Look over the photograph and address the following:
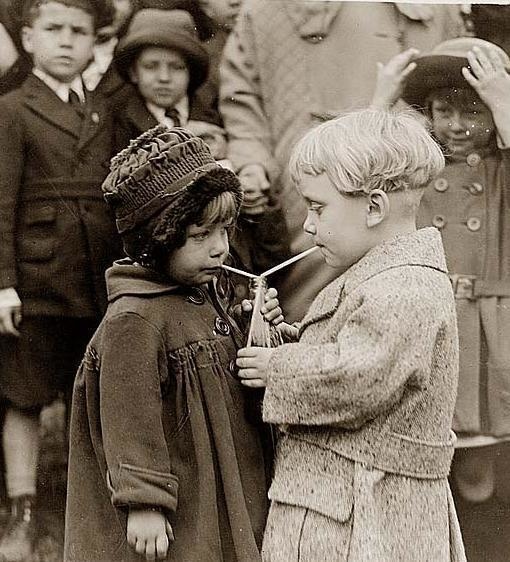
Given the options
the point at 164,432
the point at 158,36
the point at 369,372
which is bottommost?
the point at 164,432

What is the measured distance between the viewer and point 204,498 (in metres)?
2.12

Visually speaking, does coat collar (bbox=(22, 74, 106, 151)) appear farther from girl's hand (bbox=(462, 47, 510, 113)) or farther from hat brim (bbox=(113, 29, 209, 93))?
girl's hand (bbox=(462, 47, 510, 113))

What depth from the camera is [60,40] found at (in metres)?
2.51

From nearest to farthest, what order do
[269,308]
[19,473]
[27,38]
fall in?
1. [269,308]
2. [27,38]
3. [19,473]

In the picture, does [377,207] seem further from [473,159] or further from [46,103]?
[46,103]

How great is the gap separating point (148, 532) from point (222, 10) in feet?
4.68

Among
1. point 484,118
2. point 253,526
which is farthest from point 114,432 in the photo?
point 484,118

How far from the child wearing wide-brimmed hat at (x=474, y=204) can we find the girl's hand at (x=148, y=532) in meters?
1.04

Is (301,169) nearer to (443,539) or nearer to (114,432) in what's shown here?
(114,432)

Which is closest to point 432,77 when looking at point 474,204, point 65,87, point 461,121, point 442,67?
point 442,67

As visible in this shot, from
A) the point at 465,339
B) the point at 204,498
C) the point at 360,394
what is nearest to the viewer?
the point at 360,394

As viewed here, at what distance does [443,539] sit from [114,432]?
81cm

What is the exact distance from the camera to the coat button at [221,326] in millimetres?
2217

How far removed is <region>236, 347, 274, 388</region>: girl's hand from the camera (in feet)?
7.02
